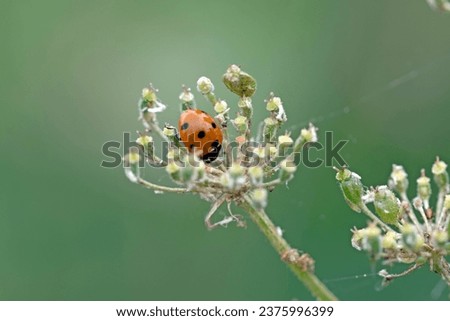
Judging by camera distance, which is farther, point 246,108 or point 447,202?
point 246,108

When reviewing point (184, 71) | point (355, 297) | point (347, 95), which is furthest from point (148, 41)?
point (355, 297)

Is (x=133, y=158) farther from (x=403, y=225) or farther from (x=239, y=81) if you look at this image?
(x=403, y=225)

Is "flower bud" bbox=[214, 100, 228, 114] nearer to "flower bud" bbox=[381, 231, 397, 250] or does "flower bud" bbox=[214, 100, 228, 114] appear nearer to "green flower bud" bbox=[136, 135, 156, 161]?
"green flower bud" bbox=[136, 135, 156, 161]

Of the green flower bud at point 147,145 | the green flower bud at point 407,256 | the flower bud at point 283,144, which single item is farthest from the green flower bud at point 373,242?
the green flower bud at point 147,145

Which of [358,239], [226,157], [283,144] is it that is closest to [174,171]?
[226,157]

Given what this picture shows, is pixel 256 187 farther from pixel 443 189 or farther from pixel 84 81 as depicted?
pixel 84 81
